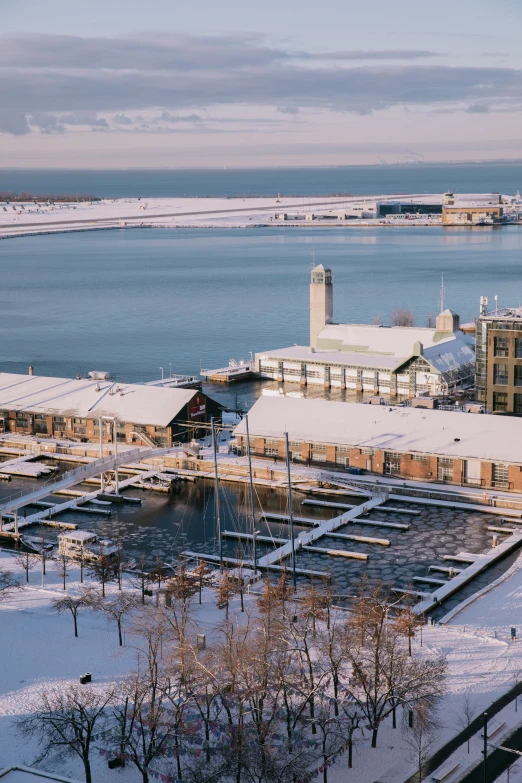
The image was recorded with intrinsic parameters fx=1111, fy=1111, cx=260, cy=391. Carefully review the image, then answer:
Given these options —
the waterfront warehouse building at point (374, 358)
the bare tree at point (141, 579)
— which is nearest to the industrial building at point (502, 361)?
the waterfront warehouse building at point (374, 358)

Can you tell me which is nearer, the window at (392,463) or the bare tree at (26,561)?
the bare tree at (26,561)

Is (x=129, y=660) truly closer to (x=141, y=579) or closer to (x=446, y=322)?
(x=141, y=579)

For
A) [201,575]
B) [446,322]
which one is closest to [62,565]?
[201,575]

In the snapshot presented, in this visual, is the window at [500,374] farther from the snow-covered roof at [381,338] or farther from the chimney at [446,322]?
the chimney at [446,322]

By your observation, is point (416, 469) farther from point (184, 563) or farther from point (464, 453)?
point (184, 563)

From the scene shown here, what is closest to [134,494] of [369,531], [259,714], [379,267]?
[369,531]
